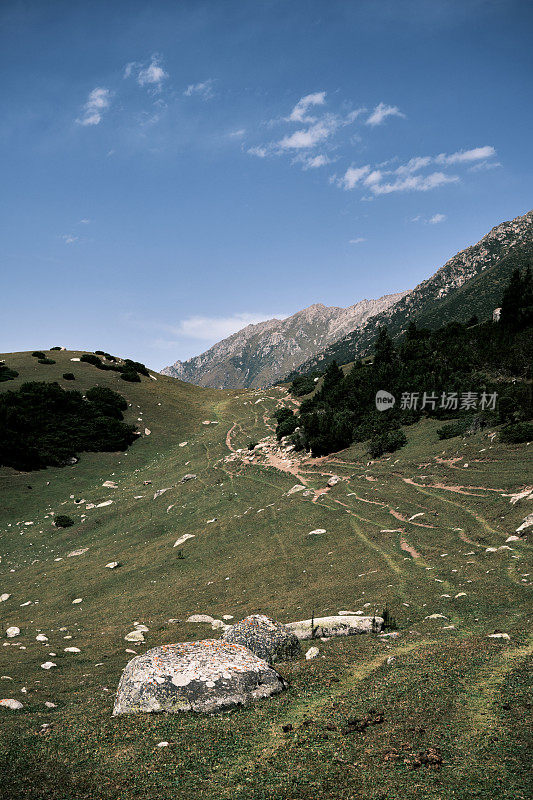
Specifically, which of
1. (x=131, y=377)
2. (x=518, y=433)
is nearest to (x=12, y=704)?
(x=518, y=433)

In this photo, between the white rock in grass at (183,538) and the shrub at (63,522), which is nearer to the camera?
A: the white rock in grass at (183,538)

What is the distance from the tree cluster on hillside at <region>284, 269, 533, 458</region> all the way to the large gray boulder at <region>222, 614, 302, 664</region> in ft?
91.7

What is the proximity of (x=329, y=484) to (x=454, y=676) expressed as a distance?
2924cm

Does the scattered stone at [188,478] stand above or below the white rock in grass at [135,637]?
above

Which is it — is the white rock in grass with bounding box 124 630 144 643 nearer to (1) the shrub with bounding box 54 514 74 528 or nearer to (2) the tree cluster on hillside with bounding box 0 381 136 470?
(1) the shrub with bounding box 54 514 74 528

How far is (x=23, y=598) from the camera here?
94.3 ft

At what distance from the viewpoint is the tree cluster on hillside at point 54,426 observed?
5909 cm

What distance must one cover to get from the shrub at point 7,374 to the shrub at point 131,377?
72.4ft

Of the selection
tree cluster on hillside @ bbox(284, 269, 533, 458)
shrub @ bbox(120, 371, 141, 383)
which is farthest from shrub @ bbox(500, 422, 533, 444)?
shrub @ bbox(120, 371, 141, 383)

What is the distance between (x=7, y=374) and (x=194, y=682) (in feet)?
278

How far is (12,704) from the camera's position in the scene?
11258 millimetres

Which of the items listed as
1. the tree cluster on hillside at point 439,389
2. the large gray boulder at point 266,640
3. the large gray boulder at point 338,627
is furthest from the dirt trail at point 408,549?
the tree cluster on hillside at point 439,389

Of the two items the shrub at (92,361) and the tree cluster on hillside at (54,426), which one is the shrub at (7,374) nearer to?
the tree cluster on hillside at (54,426)

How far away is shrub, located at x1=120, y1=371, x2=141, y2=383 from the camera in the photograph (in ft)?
308
